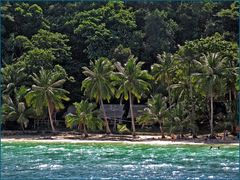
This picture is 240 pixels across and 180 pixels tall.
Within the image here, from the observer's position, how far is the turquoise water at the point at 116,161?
80.3ft

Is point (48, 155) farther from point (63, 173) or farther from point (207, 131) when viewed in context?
point (207, 131)

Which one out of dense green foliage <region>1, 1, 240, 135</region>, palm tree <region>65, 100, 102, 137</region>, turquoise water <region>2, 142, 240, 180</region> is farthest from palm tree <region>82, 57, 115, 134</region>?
turquoise water <region>2, 142, 240, 180</region>

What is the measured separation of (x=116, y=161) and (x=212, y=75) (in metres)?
13.6

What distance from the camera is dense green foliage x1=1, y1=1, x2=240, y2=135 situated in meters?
43.0

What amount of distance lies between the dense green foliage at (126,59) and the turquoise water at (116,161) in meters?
5.47

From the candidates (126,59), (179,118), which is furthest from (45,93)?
(179,118)

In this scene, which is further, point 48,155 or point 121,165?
point 48,155

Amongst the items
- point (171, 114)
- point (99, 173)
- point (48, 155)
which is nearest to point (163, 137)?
point (171, 114)

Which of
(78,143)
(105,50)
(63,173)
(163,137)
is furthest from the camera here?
(105,50)

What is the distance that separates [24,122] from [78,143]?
7.58 m

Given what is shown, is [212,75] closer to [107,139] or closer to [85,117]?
[107,139]

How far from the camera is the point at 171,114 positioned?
4216 cm

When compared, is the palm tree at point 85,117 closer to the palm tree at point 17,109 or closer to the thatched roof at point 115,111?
the palm tree at point 17,109

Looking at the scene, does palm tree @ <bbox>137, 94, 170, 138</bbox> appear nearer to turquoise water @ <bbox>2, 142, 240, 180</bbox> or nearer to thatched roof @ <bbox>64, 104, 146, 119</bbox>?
turquoise water @ <bbox>2, 142, 240, 180</bbox>
